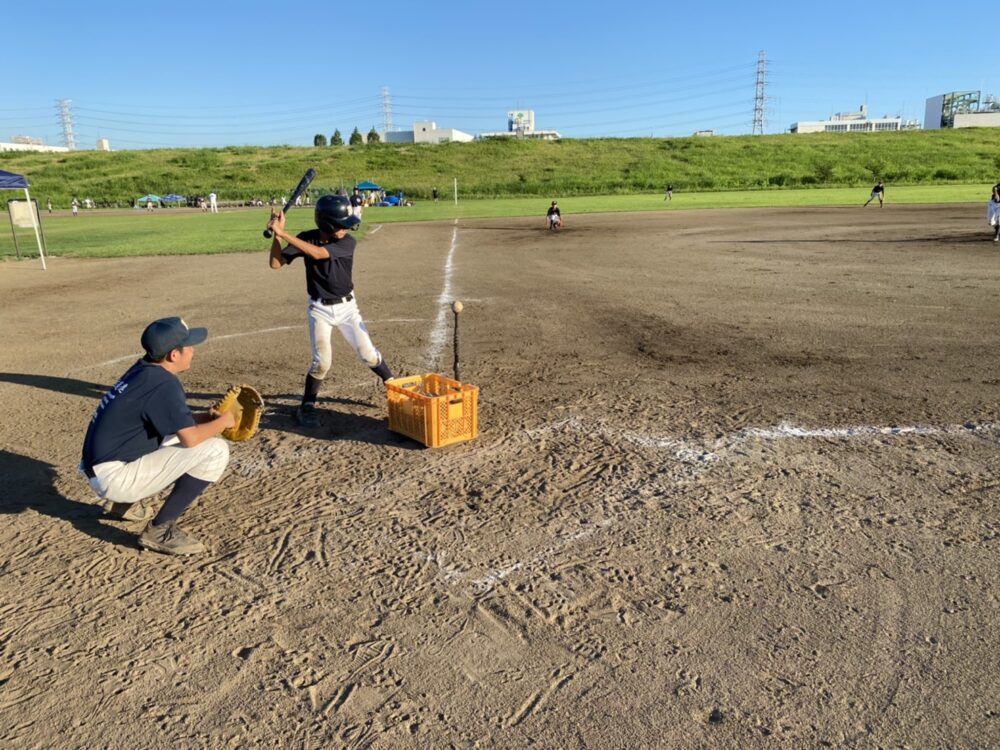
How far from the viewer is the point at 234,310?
12.3m

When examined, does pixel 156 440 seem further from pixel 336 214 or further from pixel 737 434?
pixel 737 434

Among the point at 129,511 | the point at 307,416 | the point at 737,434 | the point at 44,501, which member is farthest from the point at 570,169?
the point at 129,511

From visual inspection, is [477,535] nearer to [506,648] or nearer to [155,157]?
[506,648]

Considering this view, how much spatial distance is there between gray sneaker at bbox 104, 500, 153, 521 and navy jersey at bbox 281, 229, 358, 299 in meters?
2.40

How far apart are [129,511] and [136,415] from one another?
1.08 metres

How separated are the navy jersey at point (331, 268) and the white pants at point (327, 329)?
5.0 inches

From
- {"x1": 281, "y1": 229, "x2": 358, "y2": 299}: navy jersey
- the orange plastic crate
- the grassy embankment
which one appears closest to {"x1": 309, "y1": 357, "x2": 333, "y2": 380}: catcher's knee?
{"x1": 281, "y1": 229, "x2": 358, "y2": 299}: navy jersey

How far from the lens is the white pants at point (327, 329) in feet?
21.0

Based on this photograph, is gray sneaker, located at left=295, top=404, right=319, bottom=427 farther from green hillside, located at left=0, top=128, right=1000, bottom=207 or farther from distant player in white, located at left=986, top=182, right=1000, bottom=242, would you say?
green hillside, located at left=0, top=128, right=1000, bottom=207

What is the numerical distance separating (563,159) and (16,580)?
86.8 m

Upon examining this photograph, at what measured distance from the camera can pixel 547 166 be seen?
8156 centimetres

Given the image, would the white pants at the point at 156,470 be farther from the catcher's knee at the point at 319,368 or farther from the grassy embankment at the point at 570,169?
the grassy embankment at the point at 570,169

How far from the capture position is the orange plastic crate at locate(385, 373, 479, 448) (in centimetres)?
563

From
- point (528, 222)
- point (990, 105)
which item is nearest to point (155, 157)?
point (528, 222)
